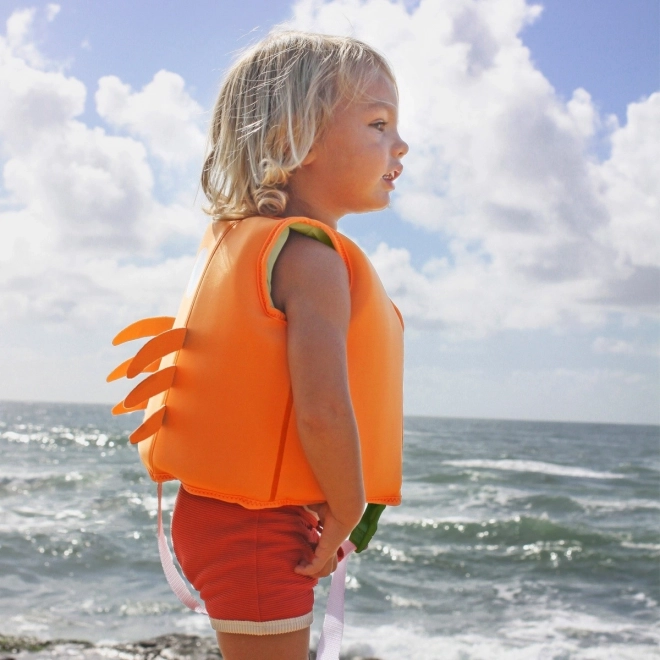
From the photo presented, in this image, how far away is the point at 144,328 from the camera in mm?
2029

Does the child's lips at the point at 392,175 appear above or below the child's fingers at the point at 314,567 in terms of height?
above

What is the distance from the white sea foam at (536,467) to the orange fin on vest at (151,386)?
22389mm

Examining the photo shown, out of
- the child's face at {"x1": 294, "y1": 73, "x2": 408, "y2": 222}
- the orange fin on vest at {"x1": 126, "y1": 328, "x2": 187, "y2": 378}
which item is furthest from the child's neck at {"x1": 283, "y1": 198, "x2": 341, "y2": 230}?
the orange fin on vest at {"x1": 126, "y1": 328, "x2": 187, "y2": 378}

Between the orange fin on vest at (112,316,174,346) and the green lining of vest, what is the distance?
551mm

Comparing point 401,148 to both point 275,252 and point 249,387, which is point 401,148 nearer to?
point 275,252

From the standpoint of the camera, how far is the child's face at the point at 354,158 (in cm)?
170

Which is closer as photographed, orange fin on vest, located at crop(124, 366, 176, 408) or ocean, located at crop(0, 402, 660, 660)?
orange fin on vest, located at crop(124, 366, 176, 408)

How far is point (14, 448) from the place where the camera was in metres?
27.7

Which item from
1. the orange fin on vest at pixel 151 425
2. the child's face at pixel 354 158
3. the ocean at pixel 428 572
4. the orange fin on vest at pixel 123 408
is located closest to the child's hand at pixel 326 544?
the orange fin on vest at pixel 151 425

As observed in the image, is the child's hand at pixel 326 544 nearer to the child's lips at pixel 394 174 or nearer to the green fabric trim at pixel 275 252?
the green fabric trim at pixel 275 252

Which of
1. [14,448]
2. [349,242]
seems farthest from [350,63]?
[14,448]

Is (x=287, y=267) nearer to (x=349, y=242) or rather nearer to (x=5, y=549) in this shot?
(x=349, y=242)

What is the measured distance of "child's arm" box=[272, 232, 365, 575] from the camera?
1447 mm

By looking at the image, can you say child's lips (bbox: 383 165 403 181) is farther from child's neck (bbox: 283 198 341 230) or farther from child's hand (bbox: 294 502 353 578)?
child's hand (bbox: 294 502 353 578)
